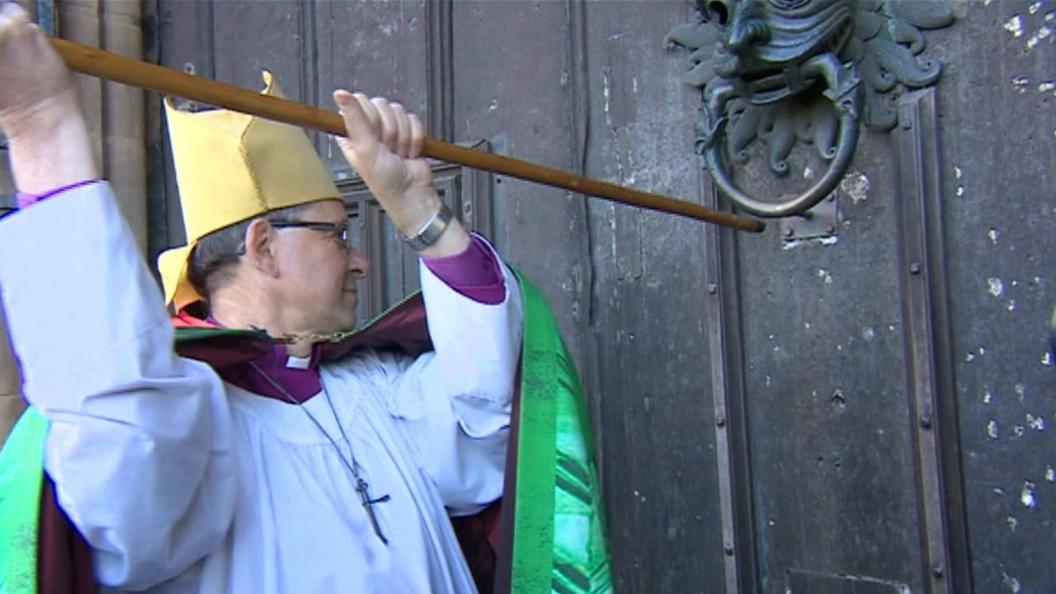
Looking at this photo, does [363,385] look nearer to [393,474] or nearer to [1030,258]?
[393,474]

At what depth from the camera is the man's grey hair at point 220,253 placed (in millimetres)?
1261

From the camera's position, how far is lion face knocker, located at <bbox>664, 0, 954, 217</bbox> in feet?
4.33

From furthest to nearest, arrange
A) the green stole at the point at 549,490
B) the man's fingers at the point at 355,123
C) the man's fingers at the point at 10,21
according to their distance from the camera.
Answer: the green stole at the point at 549,490, the man's fingers at the point at 355,123, the man's fingers at the point at 10,21

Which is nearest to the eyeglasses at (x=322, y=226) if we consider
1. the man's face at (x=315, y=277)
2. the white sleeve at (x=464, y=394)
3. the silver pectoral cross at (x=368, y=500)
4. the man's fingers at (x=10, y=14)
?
the man's face at (x=315, y=277)

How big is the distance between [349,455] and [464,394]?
0.42 ft

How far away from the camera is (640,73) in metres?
1.62

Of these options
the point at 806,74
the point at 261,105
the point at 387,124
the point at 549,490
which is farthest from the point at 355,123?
the point at 806,74

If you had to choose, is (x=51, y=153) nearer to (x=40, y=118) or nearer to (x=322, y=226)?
(x=40, y=118)

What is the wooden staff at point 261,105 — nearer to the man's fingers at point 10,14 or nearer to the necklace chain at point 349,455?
the man's fingers at point 10,14

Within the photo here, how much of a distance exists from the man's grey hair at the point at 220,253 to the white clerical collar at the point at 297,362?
0.12 metres

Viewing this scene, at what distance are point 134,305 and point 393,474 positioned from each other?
343 millimetres

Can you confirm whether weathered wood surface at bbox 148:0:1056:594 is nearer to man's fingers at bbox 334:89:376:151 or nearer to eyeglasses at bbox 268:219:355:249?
eyeglasses at bbox 268:219:355:249

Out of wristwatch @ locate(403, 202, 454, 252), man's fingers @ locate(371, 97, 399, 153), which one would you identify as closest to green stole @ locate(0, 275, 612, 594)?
wristwatch @ locate(403, 202, 454, 252)

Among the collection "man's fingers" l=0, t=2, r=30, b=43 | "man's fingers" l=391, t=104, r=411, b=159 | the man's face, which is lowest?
the man's face
